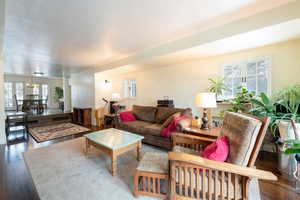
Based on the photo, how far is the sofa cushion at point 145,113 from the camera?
148 inches

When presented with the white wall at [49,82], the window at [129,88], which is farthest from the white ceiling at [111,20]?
the white wall at [49,82]

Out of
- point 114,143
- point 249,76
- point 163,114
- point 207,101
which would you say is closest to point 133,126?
point 163,114

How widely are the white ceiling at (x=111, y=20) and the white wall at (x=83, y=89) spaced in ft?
7.89

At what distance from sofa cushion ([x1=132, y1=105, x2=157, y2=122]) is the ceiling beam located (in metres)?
1.50

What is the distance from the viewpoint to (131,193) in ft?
5.33

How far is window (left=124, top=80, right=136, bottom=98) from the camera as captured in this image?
18.0ft

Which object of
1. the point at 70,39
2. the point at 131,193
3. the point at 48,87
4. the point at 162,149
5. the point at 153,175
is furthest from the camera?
the point at 48,87

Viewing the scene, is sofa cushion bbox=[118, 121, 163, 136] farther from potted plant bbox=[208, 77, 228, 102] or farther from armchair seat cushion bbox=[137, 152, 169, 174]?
potted plant bbox=[208, 77, 228, 102]

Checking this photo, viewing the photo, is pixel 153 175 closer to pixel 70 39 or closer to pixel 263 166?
pixel 263 166

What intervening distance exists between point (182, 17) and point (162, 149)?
2.69 m

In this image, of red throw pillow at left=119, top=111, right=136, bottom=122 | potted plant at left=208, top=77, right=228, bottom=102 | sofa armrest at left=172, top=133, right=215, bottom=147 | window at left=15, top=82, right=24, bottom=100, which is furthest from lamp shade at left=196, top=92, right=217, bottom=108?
window at left=15, top=82, right=24, bottom=100

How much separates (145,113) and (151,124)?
21.1 inches

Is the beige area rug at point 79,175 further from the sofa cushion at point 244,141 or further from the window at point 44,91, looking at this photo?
the window at point 44,91

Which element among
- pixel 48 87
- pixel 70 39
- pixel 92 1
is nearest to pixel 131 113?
pixel 70 39
